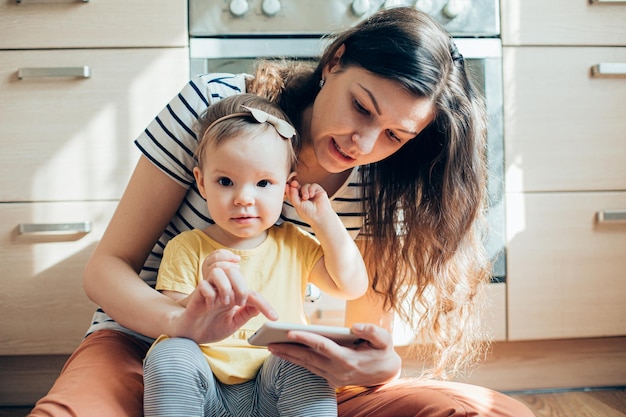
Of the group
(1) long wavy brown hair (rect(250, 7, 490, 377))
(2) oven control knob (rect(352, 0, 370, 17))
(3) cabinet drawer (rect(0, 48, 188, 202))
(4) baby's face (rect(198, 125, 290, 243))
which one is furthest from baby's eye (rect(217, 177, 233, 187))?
(2) oven control knob (rect(352, 0, 370, 17))

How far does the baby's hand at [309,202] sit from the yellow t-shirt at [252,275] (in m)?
0.07

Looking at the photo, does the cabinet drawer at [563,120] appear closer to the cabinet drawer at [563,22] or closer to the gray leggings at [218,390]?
the cabinet drawer at [563,22]

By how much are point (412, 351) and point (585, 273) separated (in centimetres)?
49

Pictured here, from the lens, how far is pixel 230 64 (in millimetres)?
1563

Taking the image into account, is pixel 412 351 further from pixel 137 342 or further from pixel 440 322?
pixel 137 342

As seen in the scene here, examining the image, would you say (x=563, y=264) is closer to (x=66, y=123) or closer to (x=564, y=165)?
(x=564, y=165)

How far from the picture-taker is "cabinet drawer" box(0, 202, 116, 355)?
1.54 metres

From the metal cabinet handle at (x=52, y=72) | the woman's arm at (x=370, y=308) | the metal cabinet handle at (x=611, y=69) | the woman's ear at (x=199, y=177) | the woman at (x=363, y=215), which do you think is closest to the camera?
the woman at (x=363, y=215)

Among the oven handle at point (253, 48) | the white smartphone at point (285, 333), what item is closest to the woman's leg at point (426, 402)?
the white smartphone at point (285, 333)

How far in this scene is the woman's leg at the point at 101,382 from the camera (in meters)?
0.82

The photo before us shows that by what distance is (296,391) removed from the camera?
2.84 feet

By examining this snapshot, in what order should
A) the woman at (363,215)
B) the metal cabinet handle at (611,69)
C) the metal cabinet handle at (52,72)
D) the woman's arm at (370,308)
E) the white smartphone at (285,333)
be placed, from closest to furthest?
1. the white smartphone at (285,333)
2. the woman at (363,215)
3. the woman's arm at (370,308)
4. the metal cabinet handle at (52,72)
5. the metal cabinet handle at (611,69)

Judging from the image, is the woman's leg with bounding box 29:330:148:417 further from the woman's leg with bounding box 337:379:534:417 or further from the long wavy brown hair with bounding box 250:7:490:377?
the long wavy brown hair with bounding box 250:7:490:377

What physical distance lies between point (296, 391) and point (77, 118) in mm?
980
